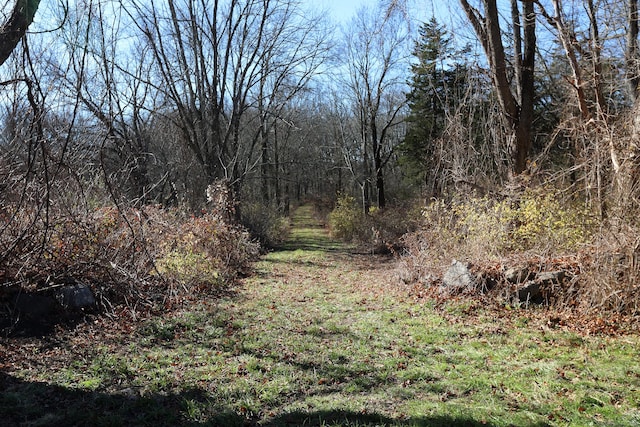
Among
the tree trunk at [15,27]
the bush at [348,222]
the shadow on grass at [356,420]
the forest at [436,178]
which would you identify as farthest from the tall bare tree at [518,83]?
the bush at [348,222]

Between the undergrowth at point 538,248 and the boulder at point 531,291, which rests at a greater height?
the undergrowth at point 538,248

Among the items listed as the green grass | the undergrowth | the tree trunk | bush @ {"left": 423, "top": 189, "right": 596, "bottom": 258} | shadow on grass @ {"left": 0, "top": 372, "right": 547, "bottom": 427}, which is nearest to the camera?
the tree trunk

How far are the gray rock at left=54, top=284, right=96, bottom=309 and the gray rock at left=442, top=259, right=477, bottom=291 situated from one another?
5.63 m

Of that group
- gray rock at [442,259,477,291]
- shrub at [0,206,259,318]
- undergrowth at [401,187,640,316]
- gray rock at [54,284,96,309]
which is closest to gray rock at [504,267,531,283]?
undergrowth at [401,187,640,316]

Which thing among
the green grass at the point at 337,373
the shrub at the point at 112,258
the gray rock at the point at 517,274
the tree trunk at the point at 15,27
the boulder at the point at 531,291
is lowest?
the green grass at the point at 337,373

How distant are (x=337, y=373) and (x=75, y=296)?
405 centimetres

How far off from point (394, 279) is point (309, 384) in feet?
18.0

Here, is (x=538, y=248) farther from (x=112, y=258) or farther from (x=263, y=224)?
(x=263, y=224)

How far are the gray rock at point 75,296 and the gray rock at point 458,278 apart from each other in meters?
5.63

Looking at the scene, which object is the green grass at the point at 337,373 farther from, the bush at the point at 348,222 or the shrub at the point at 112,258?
the bush at the point at 348,222

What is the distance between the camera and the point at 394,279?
9.30 metres

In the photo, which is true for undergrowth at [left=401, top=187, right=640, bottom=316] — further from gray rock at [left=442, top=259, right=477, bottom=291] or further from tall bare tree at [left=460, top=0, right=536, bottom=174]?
tall bare tree at [left=460, top=0, right=536, bottom=174]

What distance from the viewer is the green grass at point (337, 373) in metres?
3.43

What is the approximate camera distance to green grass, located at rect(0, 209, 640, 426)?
3.43 m
